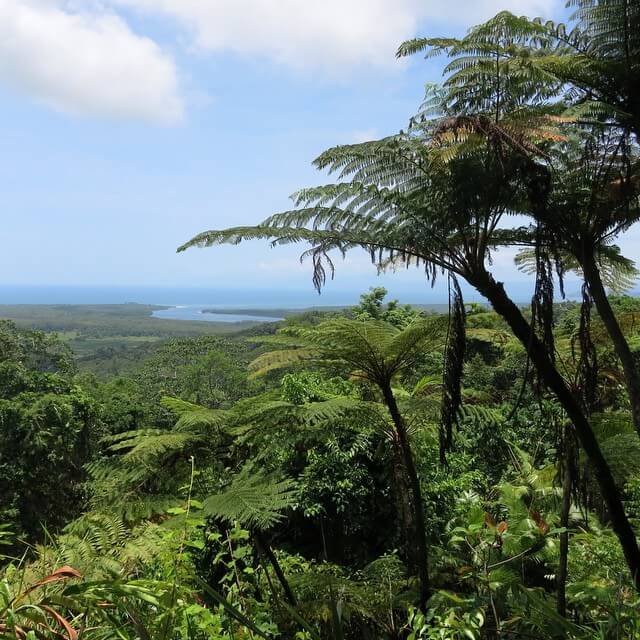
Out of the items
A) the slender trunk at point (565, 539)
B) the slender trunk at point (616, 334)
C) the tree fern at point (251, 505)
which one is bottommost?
the slender trunk at point (565, 539)

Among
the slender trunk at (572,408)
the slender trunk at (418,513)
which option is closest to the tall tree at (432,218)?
the slender trunk at (572,408)

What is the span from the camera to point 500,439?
762 centimetres

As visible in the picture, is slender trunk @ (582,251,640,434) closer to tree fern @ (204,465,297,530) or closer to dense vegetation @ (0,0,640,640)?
dense vegetation @ (0,0,640,640)

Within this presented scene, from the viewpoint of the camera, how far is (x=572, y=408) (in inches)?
96.7

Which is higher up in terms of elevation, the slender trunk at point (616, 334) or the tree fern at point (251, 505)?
the slender trunk at point (616, 334)

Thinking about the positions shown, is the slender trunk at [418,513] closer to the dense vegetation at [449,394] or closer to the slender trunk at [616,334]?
the dense vegetation at [449,394]

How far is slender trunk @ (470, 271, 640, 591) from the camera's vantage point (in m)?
2.46

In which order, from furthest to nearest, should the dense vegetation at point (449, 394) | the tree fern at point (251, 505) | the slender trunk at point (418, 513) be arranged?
the slender trunk at point (418, 513) < the tree fern at point (251, 505) < the dense vegetation at point (449, 394)

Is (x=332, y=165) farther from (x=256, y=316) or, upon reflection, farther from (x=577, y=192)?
(x=256, y=316)

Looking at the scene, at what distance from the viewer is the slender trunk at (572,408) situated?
2.46 meters

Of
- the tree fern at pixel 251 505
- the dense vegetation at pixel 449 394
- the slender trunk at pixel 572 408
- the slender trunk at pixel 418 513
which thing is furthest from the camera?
the slender trunk at pixel 418 513

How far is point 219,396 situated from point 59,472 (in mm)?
10200

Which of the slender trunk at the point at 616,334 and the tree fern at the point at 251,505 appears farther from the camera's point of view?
the slender trunk at the point at 616,334

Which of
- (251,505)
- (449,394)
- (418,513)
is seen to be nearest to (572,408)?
(449,394)
